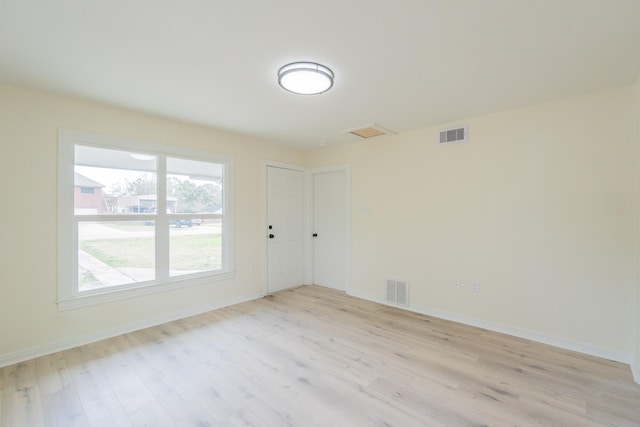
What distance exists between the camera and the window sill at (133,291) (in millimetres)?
2775

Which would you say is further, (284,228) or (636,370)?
(284,228)

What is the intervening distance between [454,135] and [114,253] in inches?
165

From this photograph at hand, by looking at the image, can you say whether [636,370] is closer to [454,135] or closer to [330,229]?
[454,135]

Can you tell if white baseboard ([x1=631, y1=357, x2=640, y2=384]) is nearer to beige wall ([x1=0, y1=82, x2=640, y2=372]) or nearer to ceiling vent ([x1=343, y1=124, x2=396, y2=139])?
beige wall ([x1=0, y1=82, x2=640, y2=372])

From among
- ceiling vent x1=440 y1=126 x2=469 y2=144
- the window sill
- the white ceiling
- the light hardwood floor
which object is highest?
the white ceiling

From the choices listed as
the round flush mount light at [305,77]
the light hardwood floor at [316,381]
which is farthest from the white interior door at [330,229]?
the round flush mount light at [305,77]

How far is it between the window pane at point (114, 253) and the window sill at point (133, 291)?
0.09 metres

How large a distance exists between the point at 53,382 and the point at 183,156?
2514 millimetres

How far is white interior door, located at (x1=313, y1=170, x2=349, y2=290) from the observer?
187 inches

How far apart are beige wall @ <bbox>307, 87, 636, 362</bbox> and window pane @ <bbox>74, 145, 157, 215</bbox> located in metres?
3.11

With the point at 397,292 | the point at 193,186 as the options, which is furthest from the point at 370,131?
the point at 193,186

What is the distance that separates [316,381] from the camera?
2.20 metres

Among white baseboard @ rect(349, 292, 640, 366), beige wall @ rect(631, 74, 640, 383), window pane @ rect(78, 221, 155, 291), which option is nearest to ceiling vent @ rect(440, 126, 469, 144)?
beige wall @ rect(631, 74, 640, 383)

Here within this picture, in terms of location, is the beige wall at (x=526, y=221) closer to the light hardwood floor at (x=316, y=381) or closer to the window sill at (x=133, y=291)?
the light hardwood floor at (x=316, y=381)
